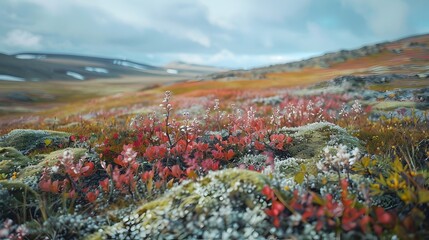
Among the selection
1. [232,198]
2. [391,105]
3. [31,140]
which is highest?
[391,105]

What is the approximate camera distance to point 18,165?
7.28 meters

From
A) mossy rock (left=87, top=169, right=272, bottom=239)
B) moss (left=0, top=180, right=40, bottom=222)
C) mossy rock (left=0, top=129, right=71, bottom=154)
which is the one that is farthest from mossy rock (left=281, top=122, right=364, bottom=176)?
mossy rock (left=0, top=129, right=71, bottom=154)

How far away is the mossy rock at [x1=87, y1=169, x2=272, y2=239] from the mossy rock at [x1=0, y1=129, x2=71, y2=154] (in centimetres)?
514

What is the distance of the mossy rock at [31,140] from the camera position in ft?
28.9

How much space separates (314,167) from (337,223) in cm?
244

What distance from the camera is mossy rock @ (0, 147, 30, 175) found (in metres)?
7.02

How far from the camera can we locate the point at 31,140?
9.09 meters

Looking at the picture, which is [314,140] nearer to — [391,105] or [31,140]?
[391,105]

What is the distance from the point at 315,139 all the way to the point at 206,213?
4725 millimetres

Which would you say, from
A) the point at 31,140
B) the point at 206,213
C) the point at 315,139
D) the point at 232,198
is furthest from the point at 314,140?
the point at 31,140

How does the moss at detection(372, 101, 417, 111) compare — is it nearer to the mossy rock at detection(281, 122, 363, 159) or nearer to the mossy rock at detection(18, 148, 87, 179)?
the mossy rock at detection(281, 122, 363, 159)

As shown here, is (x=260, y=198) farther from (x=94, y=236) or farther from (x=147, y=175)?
(x=94, y=236)

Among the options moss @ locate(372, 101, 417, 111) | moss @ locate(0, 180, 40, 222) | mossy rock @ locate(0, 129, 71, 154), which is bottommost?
moss @ locate(0, 180, 40, 222)

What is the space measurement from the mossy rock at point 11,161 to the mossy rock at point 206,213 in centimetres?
358
